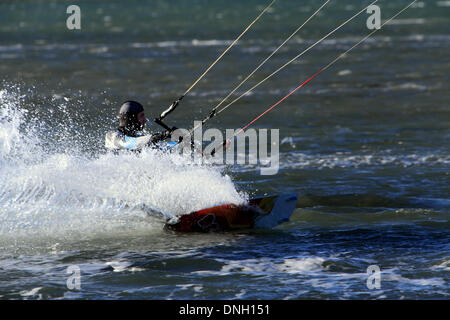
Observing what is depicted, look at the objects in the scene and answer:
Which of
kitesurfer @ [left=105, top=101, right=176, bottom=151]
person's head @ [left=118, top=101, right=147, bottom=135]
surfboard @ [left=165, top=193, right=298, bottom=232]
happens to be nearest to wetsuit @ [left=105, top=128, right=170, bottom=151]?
kitesurfer @ [left=105, top=101, right=176, bottom=151]

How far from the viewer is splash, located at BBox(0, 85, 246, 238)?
1093 centimetres

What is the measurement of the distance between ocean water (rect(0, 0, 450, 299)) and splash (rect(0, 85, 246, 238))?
0.02 m

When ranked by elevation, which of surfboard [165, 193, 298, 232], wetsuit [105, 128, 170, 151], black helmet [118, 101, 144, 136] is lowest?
surfboard [165, 193, 298, 232]

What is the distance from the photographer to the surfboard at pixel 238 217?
10766 millimetres

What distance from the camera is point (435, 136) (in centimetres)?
1764

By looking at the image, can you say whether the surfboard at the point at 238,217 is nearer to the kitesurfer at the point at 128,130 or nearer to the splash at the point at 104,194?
the splash at the point at 104,194

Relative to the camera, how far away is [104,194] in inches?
437

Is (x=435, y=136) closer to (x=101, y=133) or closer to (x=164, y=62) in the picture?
(x=101, y=133)

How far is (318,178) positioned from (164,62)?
17839 mm

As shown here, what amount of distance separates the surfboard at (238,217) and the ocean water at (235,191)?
5.1 inches

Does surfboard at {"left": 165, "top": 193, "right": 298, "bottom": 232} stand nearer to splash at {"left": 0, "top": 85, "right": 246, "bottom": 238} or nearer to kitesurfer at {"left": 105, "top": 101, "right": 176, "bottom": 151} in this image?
splash at {"left": 0, "top": 85, "right": 246, "bottom": 238}

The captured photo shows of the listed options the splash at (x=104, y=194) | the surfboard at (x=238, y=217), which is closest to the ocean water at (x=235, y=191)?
the splash at (x=104, y=194)
